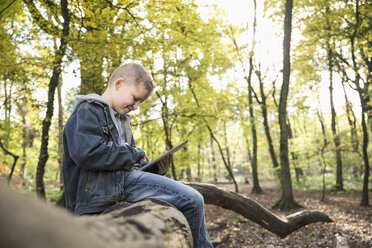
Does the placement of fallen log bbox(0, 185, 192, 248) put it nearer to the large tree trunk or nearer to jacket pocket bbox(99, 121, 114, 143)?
the large tree trunk

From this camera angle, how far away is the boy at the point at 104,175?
1.66 metres

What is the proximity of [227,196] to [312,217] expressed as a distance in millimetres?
1894

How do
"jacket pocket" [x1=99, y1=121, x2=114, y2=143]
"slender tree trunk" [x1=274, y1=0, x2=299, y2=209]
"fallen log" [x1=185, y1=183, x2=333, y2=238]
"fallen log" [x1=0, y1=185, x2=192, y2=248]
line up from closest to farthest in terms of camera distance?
"fallen log" [x1=0, y1=185, x2=192, y2=248], "jacket pocket" [x1=99, y1=121, x2=114, y2=143], "fallen log" [x1=185, y1=183, x2=333, y2=238], "slender tree trunk" [x1=274, y1=0, x2=299, y2=209]

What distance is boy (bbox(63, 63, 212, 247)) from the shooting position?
65.2 inches

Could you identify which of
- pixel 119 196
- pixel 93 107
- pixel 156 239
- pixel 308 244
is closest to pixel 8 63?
pixel 93 107

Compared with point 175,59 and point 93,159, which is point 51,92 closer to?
point 93,159

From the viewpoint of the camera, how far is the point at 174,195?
1.68 metres

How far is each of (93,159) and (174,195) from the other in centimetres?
65

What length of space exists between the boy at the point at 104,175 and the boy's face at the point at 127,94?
148mm

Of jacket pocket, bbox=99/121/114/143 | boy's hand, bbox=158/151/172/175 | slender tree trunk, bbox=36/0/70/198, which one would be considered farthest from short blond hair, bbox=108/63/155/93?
slender tree trunk, bbox=36/0/70/198

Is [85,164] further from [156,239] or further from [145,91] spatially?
[156,239]

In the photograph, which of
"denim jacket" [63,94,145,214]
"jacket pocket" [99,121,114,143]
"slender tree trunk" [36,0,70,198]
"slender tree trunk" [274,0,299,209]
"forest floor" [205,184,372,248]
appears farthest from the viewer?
"slender tree trunk" [274,0,299,209]

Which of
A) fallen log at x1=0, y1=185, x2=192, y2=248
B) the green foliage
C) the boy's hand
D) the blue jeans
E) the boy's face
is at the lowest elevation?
the blue jeans

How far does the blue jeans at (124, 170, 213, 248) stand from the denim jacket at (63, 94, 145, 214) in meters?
0.09
